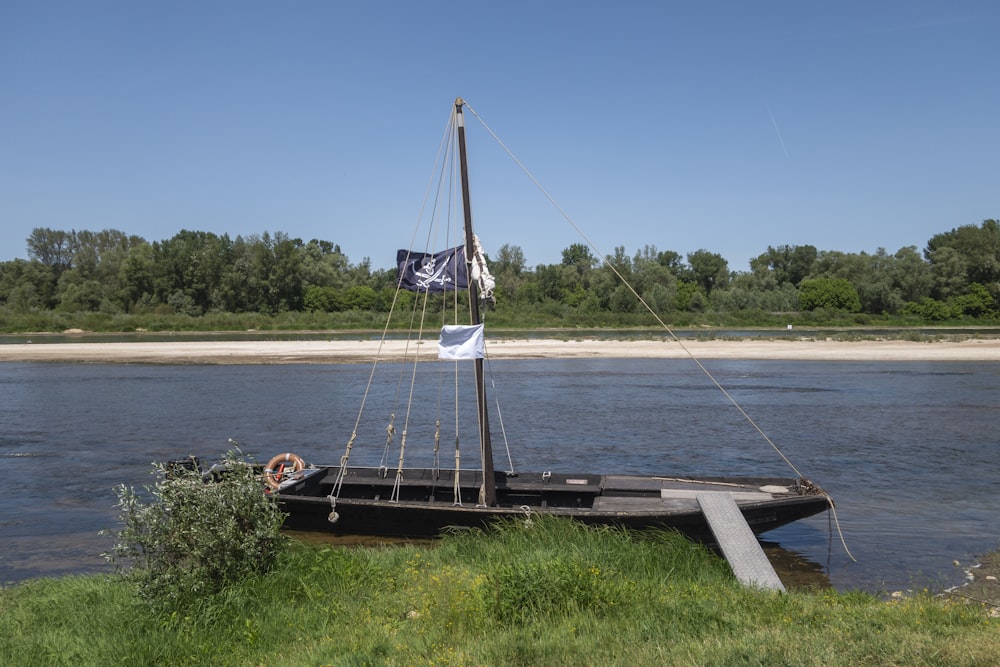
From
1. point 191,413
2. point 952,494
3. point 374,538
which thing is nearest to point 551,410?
point 191,413

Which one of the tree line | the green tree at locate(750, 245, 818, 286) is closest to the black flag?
the tree line

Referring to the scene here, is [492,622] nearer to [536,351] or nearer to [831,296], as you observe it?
[536,351]

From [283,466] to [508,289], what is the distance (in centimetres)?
11915

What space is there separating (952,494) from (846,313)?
99.5m

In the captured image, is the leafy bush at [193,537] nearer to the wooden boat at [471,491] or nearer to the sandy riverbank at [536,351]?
the wooden boat at [471,491]

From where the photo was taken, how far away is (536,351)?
64812 millimetres

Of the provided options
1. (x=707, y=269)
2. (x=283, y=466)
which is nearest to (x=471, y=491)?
(x=283, y=466)

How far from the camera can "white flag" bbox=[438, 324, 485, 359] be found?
12711mm

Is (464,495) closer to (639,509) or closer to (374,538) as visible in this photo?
(374,538)

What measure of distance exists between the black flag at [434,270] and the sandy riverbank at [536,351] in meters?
44.3

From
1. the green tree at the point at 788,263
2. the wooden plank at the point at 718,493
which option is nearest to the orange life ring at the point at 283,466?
the wooden plank at the point at 718,493

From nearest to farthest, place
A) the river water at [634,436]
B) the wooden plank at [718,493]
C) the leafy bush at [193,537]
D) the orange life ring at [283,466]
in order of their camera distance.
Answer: the leafy bush at [193,537] < the wooden plank at [718,493] < the river water at [634,436] < the orange life ring at [283,466]

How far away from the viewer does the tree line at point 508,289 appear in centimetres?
11019

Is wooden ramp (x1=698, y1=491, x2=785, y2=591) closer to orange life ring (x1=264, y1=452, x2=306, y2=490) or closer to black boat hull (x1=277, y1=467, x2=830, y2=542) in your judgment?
black boat hull (x1=277, y1=467, x2=830, y2=542)
